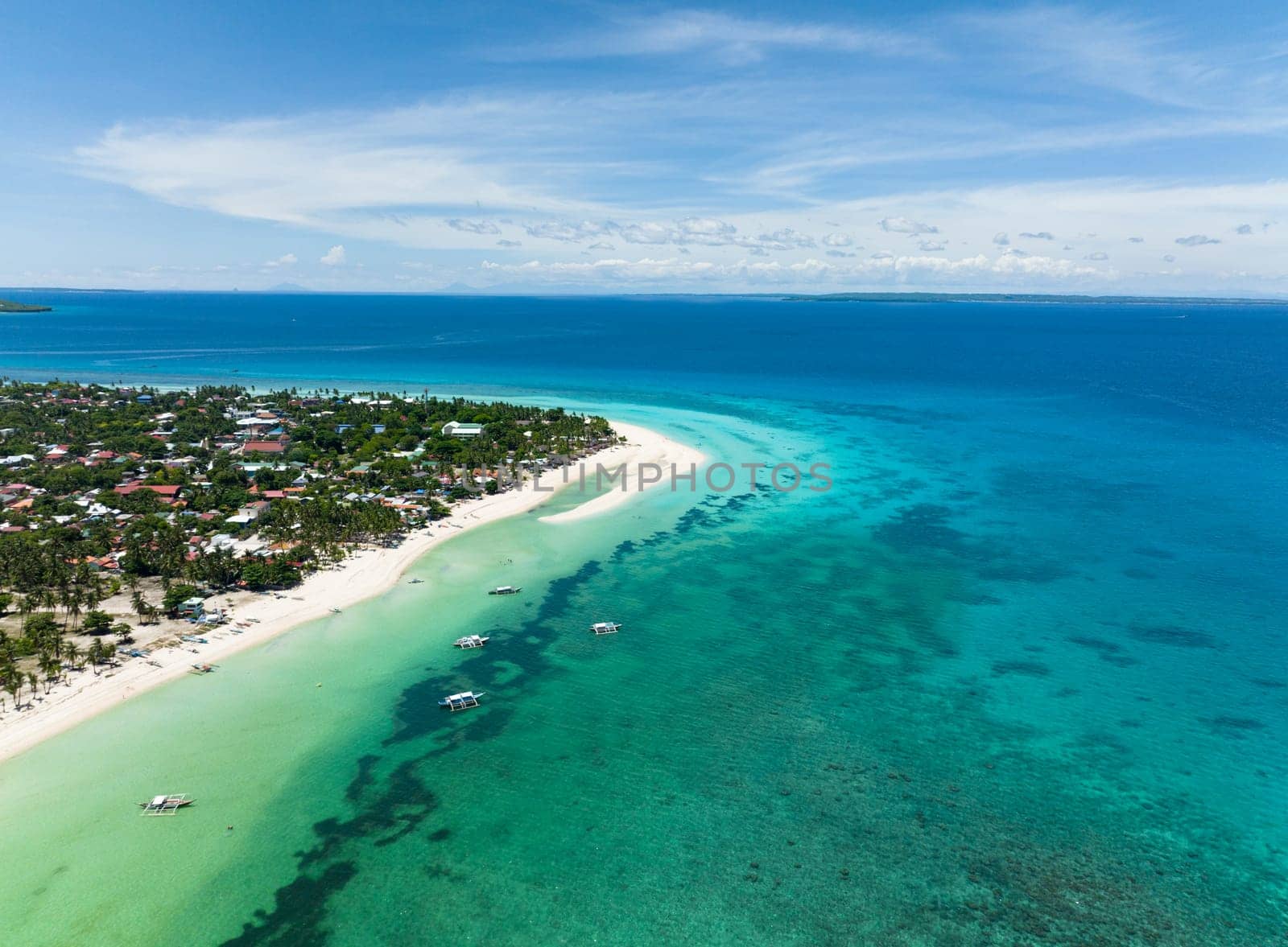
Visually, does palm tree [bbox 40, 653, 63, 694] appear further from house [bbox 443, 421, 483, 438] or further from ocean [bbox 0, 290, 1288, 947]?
house [bbox 443, 421, 483, 438]

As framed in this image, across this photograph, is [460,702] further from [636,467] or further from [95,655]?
[636,467]

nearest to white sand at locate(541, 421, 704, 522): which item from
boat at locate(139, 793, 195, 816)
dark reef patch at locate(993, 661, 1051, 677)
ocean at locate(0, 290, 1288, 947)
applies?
ocean at locate(0, 290, 1288, 947)

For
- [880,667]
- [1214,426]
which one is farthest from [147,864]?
[1214,426]

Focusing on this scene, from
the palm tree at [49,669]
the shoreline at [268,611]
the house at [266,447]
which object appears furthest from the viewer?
the house at [266,447]

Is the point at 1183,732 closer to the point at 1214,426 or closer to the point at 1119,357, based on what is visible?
the point at 1214,426

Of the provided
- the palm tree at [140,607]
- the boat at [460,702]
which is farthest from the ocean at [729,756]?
the palm tree at [140,607]

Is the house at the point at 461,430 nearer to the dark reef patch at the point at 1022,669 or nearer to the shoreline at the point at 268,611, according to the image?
the shoreline at the point at 268,611

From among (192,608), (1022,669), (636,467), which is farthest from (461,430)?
(1022,669)
